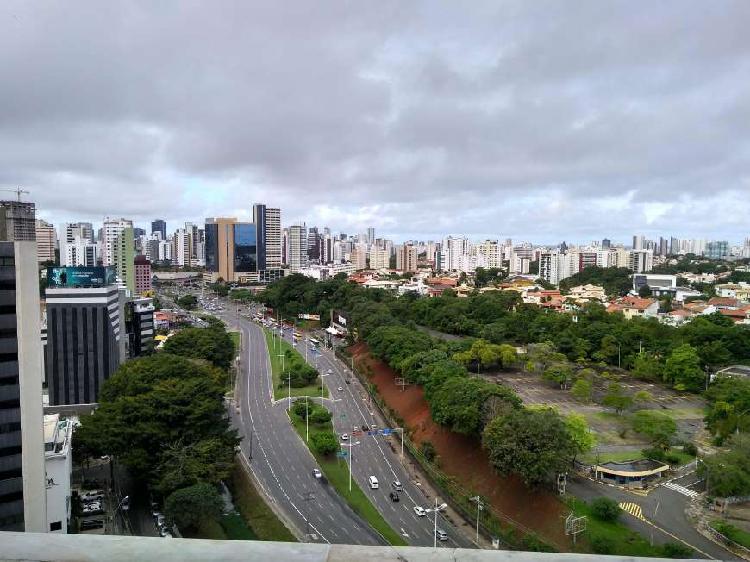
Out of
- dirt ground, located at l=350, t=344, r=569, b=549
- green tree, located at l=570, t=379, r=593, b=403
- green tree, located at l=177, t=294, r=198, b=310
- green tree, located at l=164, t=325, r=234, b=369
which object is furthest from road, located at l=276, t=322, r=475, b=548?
green tree, located at l=177, t=294, r=198, b=310

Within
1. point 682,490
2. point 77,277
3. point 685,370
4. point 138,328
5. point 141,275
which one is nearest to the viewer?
point 682,490


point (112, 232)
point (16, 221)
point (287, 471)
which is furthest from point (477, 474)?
point (112, 232)

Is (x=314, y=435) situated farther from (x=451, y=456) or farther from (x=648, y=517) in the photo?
(x=648, y=517)

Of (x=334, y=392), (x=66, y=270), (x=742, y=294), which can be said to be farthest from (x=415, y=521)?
(x=742, y=294)

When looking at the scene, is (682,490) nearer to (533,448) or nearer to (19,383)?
(533,448)

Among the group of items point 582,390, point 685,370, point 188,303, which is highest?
point 685,370

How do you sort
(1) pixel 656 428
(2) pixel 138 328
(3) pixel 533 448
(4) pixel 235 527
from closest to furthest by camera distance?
(3) pixel 533 448 → (4) pixel 235 527 → (1) pixel 656 428 → (2) pixel 138 328
